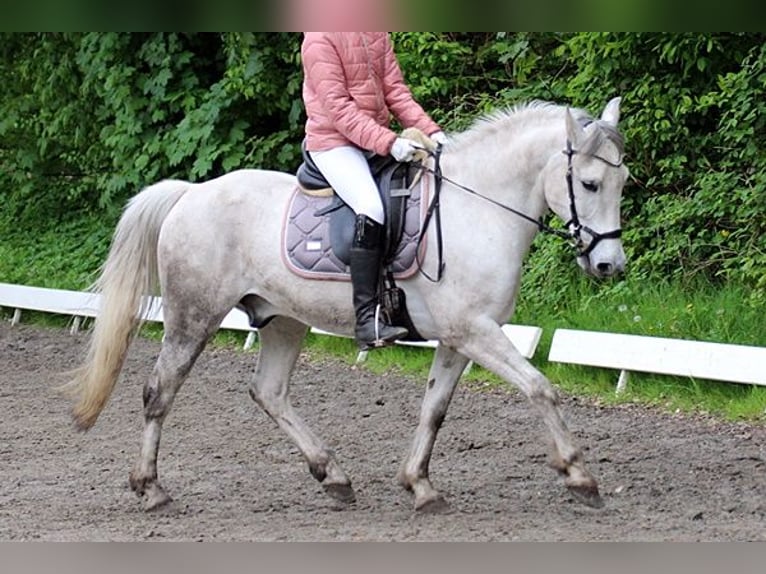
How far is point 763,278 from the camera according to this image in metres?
8.99

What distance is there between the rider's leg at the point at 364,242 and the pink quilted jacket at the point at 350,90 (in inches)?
4.8

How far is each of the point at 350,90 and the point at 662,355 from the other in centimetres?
376

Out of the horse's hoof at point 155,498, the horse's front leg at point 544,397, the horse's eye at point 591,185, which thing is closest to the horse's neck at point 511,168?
the horse's eye at point 591,185

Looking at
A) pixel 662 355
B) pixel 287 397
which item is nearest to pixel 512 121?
pixel 287 397

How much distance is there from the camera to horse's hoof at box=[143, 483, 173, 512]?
5724 mm

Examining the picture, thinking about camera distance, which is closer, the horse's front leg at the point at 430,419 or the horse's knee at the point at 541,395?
the horse's knee at the point at 541,395

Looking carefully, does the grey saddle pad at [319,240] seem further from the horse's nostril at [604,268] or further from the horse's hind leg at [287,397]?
the horse's nostril at [604,268]

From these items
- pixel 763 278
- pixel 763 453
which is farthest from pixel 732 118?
pixel 763 453

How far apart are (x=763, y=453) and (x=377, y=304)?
2.58 metres

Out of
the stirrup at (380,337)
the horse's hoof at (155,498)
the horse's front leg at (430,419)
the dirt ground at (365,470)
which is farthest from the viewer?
the horse's hoof at (155,498)

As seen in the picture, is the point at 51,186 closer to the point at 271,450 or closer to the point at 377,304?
the point at 271,450

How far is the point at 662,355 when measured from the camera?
27.2ft

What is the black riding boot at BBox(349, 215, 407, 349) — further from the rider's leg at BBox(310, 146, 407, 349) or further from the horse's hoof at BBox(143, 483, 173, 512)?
the horse's hoof at BBox(143, 483, 173, 512)

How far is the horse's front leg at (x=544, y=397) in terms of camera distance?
16.6 ft
